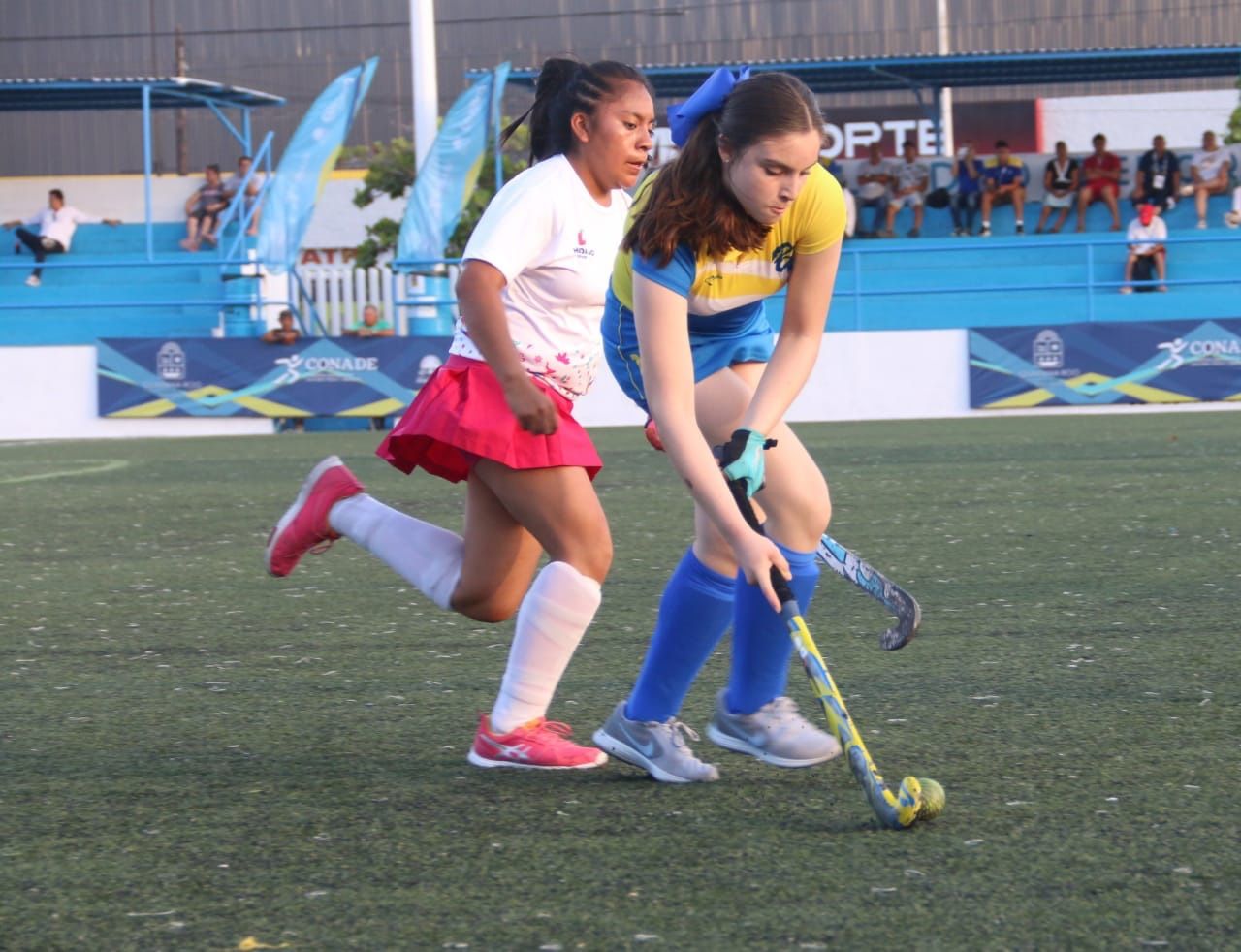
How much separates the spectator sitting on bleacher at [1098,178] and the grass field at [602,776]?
1668cm

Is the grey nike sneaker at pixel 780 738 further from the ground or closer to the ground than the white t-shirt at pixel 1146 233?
closer to the ground

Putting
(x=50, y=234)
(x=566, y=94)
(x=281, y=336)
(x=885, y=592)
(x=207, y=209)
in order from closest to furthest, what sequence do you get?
1. (x=566, y=94)
2. (x=885, y=592)
3. (x=281, y=336)
4. (x=207, y=209)
5. (x=50, y=234)

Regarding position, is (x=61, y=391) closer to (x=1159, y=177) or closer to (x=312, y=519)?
(x=1159, y=177)

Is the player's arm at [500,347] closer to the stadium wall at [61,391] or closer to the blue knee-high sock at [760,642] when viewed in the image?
the blue knee-high sock at [760,642]

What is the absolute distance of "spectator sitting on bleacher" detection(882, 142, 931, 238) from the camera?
2348 centimetres

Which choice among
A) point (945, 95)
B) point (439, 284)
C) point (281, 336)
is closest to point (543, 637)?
point (281, 336)

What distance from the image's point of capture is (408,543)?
3.79 metres

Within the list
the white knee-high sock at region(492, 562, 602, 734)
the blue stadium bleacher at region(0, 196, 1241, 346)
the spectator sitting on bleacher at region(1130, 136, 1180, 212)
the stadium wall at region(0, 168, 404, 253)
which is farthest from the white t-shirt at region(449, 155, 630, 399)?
the stadium wall at region(0, 168, 404, 253)

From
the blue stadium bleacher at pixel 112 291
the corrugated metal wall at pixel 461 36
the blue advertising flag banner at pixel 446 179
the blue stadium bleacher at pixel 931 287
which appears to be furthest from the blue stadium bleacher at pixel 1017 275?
the corrugated metal wall at pixel 461 36

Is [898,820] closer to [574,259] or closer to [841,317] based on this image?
[574,259]

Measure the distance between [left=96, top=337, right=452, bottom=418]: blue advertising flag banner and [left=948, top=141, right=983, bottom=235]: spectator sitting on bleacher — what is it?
8334 mm

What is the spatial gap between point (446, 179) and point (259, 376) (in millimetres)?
2796

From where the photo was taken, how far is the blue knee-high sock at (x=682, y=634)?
3.46m

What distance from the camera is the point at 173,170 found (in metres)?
38.2
